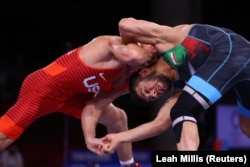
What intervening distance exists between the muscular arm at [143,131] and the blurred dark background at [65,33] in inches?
78.8

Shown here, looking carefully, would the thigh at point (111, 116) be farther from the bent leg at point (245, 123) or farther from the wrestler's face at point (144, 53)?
the bent leg at point (245, 123)

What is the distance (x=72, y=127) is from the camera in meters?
6.30

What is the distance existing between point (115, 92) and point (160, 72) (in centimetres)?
43

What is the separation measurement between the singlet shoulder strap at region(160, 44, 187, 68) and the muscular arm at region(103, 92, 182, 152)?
0.28 m

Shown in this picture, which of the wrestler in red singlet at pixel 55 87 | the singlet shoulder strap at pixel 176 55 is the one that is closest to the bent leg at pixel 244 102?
the singlet shoulder strap at pixel 176 55

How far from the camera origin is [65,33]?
300 inches

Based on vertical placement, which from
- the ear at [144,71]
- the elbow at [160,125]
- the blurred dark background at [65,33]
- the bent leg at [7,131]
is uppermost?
the ear at [144,71]

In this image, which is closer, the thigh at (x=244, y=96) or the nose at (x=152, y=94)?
the thigh at (x=244, y=96)

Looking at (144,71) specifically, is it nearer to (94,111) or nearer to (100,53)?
(100,53)

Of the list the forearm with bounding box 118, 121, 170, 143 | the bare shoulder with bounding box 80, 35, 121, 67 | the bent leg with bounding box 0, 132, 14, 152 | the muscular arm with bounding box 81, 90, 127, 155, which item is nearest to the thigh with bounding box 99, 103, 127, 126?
the muscular arm with bounding box 81, 90, 127, 155

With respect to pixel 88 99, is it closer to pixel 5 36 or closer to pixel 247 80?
pixel 247 80

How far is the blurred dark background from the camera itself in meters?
6.13

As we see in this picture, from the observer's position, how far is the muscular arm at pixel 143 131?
120 inches

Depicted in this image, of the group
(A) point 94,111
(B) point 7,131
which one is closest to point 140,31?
(A) point 94,111
